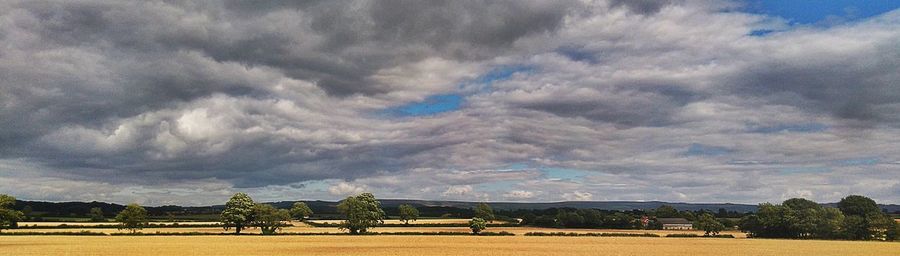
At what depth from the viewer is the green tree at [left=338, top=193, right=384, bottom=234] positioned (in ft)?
465

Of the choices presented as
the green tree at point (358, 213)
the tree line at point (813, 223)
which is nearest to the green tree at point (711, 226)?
the tree line at point (813, 223)

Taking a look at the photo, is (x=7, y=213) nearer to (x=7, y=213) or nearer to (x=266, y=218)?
(x=7, y=213)

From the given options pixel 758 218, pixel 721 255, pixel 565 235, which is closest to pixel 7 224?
pixel 565 235

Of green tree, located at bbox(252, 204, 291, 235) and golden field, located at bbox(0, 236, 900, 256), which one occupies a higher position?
green tree, located at bbox(252, 204, 291, 235)

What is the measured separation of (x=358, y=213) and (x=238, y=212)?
2370 centimetres

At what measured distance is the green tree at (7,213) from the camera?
5167 inches

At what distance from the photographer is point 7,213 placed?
132m

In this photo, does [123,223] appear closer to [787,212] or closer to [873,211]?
[787,212]

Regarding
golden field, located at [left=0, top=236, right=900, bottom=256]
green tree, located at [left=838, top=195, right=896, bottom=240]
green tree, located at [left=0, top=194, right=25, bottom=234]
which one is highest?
green tree, located at [left=0, top=194, right=25, bottom=234]

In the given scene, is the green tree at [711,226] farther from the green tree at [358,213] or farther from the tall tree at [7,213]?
the tall tree at [7,213]

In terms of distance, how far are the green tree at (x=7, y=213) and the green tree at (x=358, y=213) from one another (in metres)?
61.5

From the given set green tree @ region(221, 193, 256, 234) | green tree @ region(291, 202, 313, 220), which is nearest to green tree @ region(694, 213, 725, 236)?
green tree @ region(221, 193, 256, 234)

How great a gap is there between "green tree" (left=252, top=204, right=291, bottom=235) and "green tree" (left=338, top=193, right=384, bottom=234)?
12812mm

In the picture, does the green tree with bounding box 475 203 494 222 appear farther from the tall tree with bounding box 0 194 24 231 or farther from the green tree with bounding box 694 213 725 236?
the tall tree with bounding box 0 194 24 231
